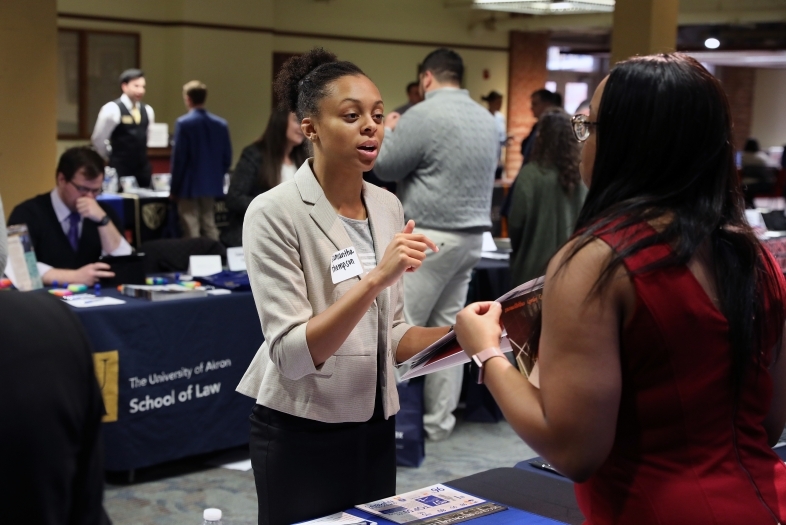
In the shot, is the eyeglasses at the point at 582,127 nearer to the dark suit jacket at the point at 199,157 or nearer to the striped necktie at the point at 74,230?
the striped necktie at the point at 74,230

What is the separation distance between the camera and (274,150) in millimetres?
4836

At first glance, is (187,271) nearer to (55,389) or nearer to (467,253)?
(467,253)

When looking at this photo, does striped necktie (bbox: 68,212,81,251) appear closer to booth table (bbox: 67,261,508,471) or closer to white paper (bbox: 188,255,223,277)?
booth table (bbox: 67,261,508,471)

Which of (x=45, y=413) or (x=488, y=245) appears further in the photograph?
(x=488, y=245)

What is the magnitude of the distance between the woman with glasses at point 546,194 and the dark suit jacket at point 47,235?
1.96 metres

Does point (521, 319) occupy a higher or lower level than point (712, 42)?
lower

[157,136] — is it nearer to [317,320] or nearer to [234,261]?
[234,261]

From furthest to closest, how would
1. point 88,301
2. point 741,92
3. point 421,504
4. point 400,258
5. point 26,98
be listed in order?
point 741,92 → point 26,98 → point 88,301 → point 421,504 → point 400,258

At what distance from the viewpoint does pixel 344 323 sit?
164 centimetres

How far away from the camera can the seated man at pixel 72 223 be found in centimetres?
393

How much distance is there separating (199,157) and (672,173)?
712cm

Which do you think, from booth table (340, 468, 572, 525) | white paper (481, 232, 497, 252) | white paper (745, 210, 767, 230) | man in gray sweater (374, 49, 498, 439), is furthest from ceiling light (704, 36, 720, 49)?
booth table (340, 468, 572, 525)

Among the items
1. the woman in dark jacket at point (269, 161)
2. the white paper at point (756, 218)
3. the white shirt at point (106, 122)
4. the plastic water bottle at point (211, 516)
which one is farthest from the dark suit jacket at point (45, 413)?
the white shirt at point (106, 122)

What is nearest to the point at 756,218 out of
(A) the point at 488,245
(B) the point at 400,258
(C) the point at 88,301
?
(A) the point at 488,245
